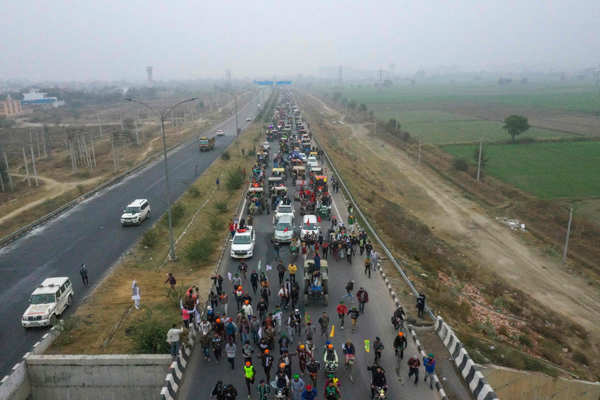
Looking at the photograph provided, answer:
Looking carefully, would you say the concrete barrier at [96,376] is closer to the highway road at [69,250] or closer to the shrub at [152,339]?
the shrub at [152,339]

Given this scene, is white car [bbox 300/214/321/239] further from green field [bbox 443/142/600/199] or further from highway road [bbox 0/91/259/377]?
green field [bbox 443/142/600/199]

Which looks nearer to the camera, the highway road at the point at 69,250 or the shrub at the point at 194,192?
the highway road at the point at 69,250

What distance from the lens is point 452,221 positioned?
136 feet

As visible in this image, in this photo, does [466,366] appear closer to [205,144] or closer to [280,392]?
[280,392]

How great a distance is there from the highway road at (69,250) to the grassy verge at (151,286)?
115 cm

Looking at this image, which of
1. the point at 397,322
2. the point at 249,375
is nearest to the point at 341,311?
the point at 397,322

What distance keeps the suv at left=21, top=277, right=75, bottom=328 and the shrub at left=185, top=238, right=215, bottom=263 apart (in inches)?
243

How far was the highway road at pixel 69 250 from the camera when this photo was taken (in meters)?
17.9

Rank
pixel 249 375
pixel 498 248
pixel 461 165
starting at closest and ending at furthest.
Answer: pixel 249 375 → pixel 498 248 → pixel 461 165

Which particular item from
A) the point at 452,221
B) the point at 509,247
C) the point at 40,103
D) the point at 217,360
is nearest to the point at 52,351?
the point at 217,360

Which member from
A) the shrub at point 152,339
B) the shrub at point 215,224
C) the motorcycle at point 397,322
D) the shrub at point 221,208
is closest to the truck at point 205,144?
the shrub at point 221,208

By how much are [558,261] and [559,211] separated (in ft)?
36.7

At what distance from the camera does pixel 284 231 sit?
26.0m

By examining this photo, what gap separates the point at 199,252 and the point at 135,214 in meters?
9.59
